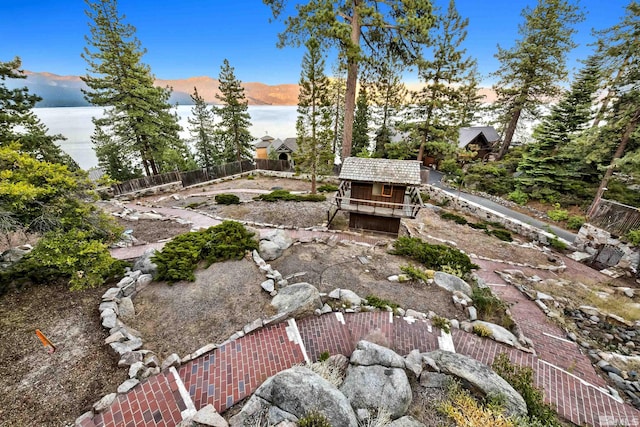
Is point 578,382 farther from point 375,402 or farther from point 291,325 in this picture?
point 291,325

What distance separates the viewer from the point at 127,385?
4.51m

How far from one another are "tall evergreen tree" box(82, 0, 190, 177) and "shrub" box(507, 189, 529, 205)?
3226 centimetres

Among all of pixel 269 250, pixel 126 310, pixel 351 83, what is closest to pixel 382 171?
pixel 351 83

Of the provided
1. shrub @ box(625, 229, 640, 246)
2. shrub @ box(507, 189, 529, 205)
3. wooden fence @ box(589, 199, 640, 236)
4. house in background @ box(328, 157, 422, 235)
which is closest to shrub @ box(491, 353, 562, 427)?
house in background @ box(328, 157, 422, 235)

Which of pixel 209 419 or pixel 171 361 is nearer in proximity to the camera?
pixel 209 419

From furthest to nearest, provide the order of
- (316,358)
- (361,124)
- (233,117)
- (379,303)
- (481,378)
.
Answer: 1. (361,124)
2. (233,117)
3. (379,303)
4. (316,358)
5. (481,378)

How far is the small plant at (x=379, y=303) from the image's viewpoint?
7.37m

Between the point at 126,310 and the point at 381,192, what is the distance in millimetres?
12591

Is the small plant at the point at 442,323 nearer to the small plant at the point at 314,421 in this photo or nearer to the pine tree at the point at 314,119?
the small plant at the point at 314,421

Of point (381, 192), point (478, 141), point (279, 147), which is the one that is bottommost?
point (381, 192)

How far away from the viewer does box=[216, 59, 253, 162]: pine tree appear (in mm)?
27531

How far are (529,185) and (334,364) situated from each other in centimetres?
2416

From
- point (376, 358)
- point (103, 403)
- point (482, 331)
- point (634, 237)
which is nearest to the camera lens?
point (103, 403)

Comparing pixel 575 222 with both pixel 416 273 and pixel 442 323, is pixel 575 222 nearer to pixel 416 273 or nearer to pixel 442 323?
pixel 416 273
